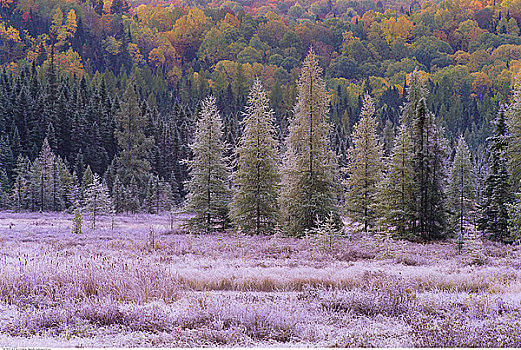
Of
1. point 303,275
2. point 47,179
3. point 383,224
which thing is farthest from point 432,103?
point 303,275

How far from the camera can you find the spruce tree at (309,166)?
2709 cm

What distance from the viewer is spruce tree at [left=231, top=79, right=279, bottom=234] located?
28375 mm

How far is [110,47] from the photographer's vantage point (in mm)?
184000

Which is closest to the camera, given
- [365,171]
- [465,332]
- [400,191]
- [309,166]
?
[465,332]

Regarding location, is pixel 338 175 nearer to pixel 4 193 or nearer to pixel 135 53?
pixel 4 193

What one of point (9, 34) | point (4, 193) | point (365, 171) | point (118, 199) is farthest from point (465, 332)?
point (9, 34)

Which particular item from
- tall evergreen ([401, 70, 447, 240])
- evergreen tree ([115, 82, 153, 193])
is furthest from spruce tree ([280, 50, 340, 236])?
evergreen tree ([115, 82, 153, 193])

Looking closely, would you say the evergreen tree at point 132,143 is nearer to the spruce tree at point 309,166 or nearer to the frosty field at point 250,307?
the spruce tree at point 309,166

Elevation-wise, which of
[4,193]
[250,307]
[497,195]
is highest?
[4,193]

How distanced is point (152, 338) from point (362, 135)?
2555 cm

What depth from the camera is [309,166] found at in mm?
27562

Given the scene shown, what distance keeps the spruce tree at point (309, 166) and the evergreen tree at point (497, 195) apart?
8.19 m

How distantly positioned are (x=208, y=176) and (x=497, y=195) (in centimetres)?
1569

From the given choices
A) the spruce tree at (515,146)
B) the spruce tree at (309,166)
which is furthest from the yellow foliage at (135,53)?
the spruce tree at (515,146)
